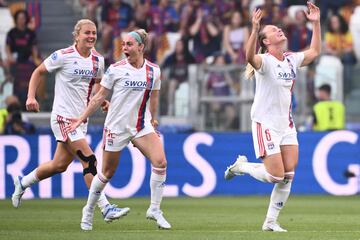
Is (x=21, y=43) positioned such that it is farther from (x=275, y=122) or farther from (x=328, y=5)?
(x=275, y=122)

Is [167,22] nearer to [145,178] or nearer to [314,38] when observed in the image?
[145,178]

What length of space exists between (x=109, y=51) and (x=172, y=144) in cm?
458

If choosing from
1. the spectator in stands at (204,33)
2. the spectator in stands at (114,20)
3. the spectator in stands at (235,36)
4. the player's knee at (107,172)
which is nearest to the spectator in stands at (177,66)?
the spectator in stands at (204,33)

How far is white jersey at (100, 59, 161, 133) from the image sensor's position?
12.6 metres

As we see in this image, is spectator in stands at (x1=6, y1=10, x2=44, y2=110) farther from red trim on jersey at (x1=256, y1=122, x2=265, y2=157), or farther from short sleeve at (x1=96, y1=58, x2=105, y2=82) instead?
red trim on jersey at (x1=256, y1=122, x2=265, y2=157)

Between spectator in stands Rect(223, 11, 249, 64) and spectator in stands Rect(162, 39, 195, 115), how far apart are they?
0.92 meters

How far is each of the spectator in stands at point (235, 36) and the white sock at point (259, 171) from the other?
1139 cm

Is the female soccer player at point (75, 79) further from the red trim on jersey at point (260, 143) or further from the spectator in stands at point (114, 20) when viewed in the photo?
the spectator in stands at point (114, 20)

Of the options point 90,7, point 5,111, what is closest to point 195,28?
point 90,7

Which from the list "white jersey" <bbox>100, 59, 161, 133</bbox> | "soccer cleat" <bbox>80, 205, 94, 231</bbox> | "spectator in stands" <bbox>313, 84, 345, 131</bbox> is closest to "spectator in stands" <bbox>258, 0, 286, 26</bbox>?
"spectator in stands" <bbox>313, 84, 345, 131</bbox>

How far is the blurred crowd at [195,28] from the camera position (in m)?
24.1

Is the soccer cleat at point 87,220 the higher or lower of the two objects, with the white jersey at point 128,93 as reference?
lower

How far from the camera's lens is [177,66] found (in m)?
22.8

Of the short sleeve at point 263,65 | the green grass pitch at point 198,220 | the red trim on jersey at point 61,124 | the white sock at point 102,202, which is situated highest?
the short sleeve at point 263,65
